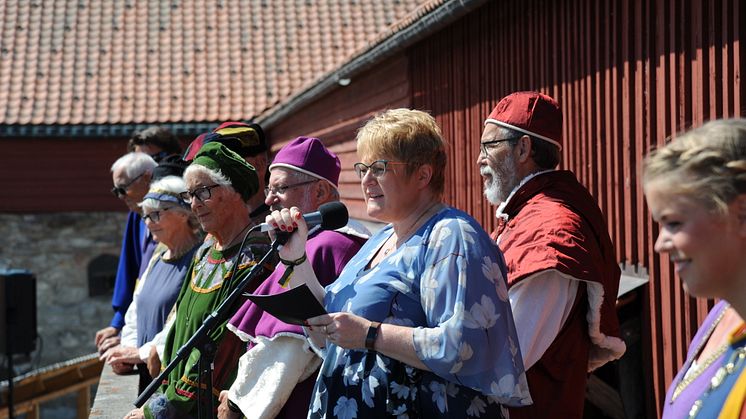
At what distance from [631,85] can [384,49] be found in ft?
13.1

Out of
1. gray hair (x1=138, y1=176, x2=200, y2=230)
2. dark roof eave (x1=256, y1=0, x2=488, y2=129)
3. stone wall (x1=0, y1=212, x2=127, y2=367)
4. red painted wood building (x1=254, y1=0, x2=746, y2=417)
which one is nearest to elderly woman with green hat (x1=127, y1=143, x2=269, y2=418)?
gray hair (x1=138, y1=176, x2=200, y2=230)

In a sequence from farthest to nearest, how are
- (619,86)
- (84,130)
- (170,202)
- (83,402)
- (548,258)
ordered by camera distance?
(84,130) → (83,402) → (619,86) → (170,202) → (548,258)

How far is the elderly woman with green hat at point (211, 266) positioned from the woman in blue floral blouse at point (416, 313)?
3.10 ft

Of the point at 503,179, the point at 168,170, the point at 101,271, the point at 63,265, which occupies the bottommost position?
the point at 101,271

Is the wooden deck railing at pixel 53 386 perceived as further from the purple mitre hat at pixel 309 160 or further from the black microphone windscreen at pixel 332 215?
the black microphone windscreen at pixel 332 215

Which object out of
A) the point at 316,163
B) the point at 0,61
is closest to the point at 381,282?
the point at 316,163

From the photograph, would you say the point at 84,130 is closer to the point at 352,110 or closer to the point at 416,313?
the point at 352,110

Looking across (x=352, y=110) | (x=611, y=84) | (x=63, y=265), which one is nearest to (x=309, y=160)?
(x=611, y=84)

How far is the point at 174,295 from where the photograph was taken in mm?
4746

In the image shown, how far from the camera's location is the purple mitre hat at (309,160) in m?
3.71

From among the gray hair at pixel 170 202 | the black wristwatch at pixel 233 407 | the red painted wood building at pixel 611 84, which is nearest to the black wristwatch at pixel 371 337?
the black wristwatch at pixel 233 407

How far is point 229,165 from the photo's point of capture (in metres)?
4.10

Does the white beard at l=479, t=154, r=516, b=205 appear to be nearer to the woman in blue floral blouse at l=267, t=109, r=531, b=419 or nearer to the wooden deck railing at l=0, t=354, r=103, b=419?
the woman in blue floral blouse at l=267, t=109, r=531, b=419

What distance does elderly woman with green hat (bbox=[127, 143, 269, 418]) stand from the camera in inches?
146
